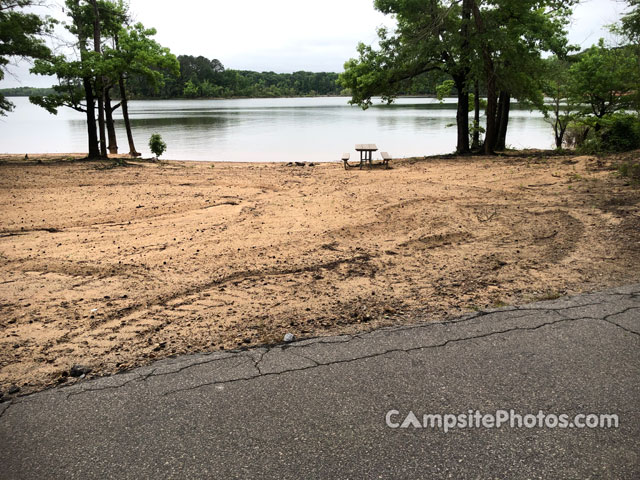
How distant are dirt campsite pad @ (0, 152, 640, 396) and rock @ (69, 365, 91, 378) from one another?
0.04 meters

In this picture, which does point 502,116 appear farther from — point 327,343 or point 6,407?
point 6,407

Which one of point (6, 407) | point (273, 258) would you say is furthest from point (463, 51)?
point (6, 407)

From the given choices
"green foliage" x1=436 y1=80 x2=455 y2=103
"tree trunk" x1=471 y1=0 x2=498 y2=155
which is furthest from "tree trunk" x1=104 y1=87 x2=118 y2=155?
"tree trunk" x1=471 y1=0 x2=498 y2=155

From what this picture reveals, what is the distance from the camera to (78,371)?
342cm

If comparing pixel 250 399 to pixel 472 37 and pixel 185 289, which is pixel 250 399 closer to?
pixel 185 289

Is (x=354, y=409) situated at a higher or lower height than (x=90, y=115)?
lower

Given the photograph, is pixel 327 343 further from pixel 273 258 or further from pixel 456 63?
pixel 456 63

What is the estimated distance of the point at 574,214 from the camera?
7566 millimetres

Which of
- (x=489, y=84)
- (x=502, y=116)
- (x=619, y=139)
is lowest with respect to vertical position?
(x=619, y=139)

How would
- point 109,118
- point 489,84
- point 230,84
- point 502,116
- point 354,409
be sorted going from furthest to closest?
point 230,84 < point 109,118 < point 502,116 < point 489,84 < point 354,409

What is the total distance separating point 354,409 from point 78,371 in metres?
2.15

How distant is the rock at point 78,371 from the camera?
340 cm

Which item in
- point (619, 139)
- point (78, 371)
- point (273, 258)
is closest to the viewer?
point (78, 371)

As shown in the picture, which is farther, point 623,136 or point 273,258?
Result: point 623,136
